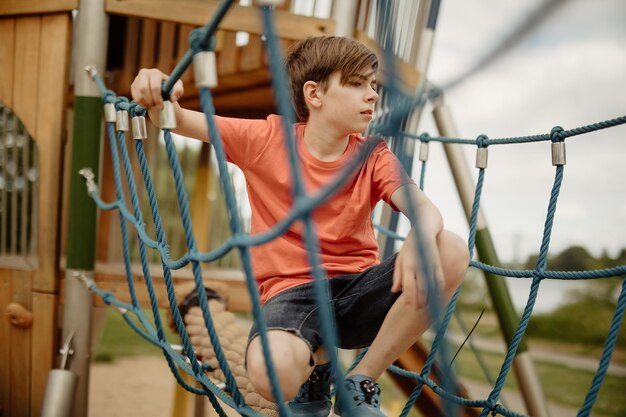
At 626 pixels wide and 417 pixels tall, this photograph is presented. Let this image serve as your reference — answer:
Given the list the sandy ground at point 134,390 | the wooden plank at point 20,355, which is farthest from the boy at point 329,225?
the sandy ground at point 134,390

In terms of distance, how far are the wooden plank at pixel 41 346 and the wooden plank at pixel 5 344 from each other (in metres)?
0.06

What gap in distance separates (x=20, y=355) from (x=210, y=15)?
0.84 meters

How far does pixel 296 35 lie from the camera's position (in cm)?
134

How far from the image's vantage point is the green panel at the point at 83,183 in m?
1.36

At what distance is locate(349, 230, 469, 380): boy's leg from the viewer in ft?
2.40

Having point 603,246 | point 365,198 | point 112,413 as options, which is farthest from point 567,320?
point 365,198

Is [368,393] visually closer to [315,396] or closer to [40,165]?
[315,396]

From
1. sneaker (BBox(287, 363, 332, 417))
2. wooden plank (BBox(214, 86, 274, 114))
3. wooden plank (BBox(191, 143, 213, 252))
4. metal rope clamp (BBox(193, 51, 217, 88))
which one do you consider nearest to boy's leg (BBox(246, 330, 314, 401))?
sneaker (BBox(287, 363, 332, 417))

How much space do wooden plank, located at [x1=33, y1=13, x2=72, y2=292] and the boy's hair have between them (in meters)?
0.63

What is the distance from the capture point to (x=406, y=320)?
0.76 m

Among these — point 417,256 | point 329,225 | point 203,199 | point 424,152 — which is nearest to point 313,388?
point 329,225

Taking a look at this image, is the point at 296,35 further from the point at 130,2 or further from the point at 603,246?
the point at 603,246

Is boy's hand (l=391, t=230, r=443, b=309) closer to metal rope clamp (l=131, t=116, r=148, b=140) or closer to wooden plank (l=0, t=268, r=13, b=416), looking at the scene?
metal rope clamp (l=131, t=116, r=148, b=140)

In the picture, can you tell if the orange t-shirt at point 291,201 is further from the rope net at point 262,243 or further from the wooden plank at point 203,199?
the wooden plank at point 203,199
